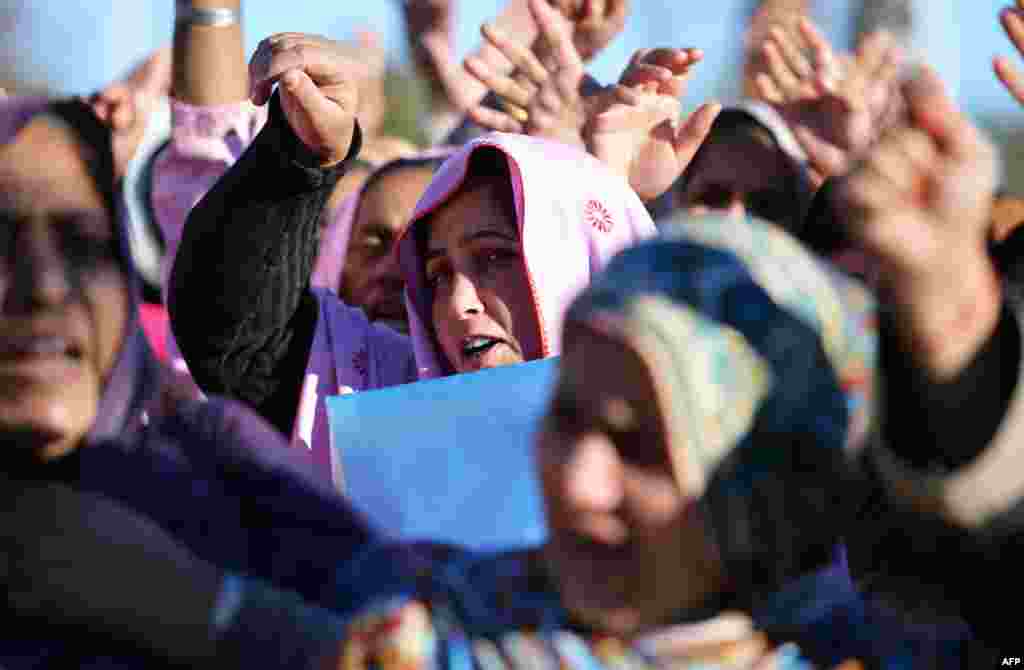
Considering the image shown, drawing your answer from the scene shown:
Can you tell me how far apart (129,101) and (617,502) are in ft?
2.60

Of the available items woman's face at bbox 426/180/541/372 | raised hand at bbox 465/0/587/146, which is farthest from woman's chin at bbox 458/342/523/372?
raised hand at bbox 465/0/587/146

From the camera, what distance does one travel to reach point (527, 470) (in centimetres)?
225

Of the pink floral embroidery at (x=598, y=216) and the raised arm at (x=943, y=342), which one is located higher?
the raised arm at (x=943, y=342)

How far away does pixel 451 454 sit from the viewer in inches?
91.1

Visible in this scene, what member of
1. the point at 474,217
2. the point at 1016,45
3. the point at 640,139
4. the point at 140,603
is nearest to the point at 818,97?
the point at 640,139

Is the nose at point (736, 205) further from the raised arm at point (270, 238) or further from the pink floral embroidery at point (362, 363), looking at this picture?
the raised arm at point (270, 238)

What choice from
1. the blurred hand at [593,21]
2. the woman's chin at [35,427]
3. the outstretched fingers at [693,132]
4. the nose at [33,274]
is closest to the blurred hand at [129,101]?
the nose at [33,274]

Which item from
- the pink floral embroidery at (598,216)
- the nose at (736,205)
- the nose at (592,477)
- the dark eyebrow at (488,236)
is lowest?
the nose at (736,205)

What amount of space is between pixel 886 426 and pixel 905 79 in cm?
32

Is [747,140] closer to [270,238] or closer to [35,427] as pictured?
[270,238]

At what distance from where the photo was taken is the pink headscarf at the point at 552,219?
276 cm

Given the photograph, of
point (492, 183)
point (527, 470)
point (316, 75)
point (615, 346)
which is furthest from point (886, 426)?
point (492, 183)

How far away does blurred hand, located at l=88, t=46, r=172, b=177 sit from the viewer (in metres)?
1.91

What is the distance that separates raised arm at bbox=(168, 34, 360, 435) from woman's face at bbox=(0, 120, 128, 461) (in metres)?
0.63
